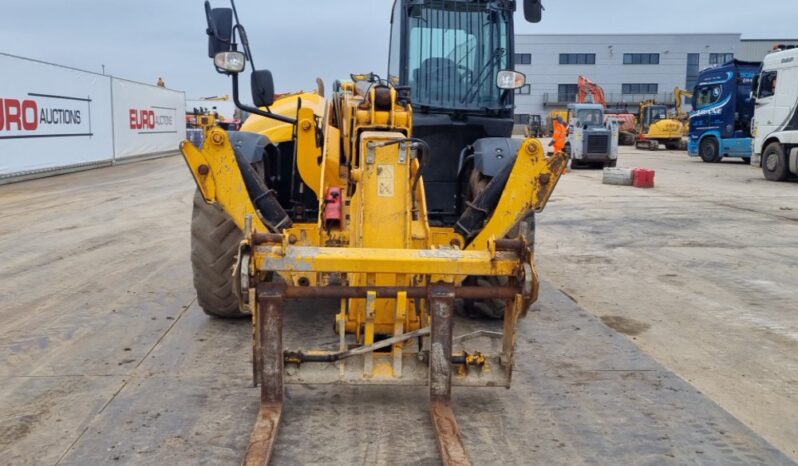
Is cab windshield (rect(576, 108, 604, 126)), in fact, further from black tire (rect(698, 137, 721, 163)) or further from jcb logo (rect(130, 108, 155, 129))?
jcb logo (rect(130, 108, 155, 129))

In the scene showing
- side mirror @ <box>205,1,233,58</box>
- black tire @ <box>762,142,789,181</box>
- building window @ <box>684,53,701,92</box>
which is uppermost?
building window @ <box>684,53,701,92</box>

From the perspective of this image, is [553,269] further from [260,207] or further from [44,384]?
[44,384]

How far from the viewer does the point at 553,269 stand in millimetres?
8656

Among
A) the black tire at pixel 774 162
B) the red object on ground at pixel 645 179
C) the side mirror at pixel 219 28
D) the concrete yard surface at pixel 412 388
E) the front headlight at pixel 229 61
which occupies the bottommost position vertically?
the concrete yard surface at pixel 412 388

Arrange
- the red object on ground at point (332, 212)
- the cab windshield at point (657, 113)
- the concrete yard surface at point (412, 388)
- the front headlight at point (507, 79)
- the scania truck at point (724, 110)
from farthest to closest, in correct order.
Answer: the cab windshield at point (657, 113) → the scania truck at point (724, 110) → the front headlight at point (507, 79) → the red object on ground at point (332, 212) → the concrete yard surface at point (412, 388)

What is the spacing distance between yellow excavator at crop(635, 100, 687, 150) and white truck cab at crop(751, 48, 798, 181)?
19168mm

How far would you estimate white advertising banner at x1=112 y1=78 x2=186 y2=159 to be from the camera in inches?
993

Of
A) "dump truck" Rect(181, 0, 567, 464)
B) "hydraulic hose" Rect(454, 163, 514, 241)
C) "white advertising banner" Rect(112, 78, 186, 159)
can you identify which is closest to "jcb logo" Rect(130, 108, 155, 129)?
"white advertising banner" Rect(112, 78, 186, 159)

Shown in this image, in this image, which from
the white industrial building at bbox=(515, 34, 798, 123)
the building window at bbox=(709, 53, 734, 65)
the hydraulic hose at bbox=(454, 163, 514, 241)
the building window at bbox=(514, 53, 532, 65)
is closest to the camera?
the hydraulic hose at bbox=(454, 163, 514, 241)

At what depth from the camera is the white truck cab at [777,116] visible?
67.2 ft

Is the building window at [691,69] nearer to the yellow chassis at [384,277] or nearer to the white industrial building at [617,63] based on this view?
the white industrial building at [617,63]

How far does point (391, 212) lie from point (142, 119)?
84.6 ft

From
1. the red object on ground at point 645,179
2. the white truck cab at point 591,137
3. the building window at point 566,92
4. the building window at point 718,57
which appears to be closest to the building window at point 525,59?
the building window at point 566,92

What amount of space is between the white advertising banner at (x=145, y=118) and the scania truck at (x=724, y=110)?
1903cm
